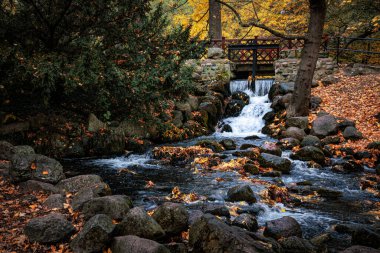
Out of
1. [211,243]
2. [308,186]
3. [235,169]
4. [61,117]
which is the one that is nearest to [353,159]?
[308,186]

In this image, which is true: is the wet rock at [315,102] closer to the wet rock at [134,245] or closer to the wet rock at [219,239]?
the wet rock at [219,239]

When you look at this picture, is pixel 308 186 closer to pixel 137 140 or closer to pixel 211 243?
pixel 211 243

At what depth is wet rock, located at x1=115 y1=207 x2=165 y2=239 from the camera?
489 cm

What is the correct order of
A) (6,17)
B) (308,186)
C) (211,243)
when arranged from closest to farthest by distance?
1. (211,243)
2. (308,186)
3. (6,17)

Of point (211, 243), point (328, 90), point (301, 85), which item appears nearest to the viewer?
point (211, 243)

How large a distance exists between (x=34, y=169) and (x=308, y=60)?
9.75 m

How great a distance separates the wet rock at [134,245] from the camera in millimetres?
4289

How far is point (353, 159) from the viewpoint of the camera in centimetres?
989

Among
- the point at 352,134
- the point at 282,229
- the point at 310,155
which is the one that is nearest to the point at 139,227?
the point at 282,229

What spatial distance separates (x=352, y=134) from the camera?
36.1 ft

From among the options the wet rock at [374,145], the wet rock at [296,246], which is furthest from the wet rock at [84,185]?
the wet rock at [374,145]

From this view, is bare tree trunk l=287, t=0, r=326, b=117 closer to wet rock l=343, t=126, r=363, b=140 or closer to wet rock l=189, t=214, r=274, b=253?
wet rock l=343, t=126, r=363, b=140

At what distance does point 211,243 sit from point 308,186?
13.7 feet

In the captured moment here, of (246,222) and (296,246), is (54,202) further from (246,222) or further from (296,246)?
(296,246)
